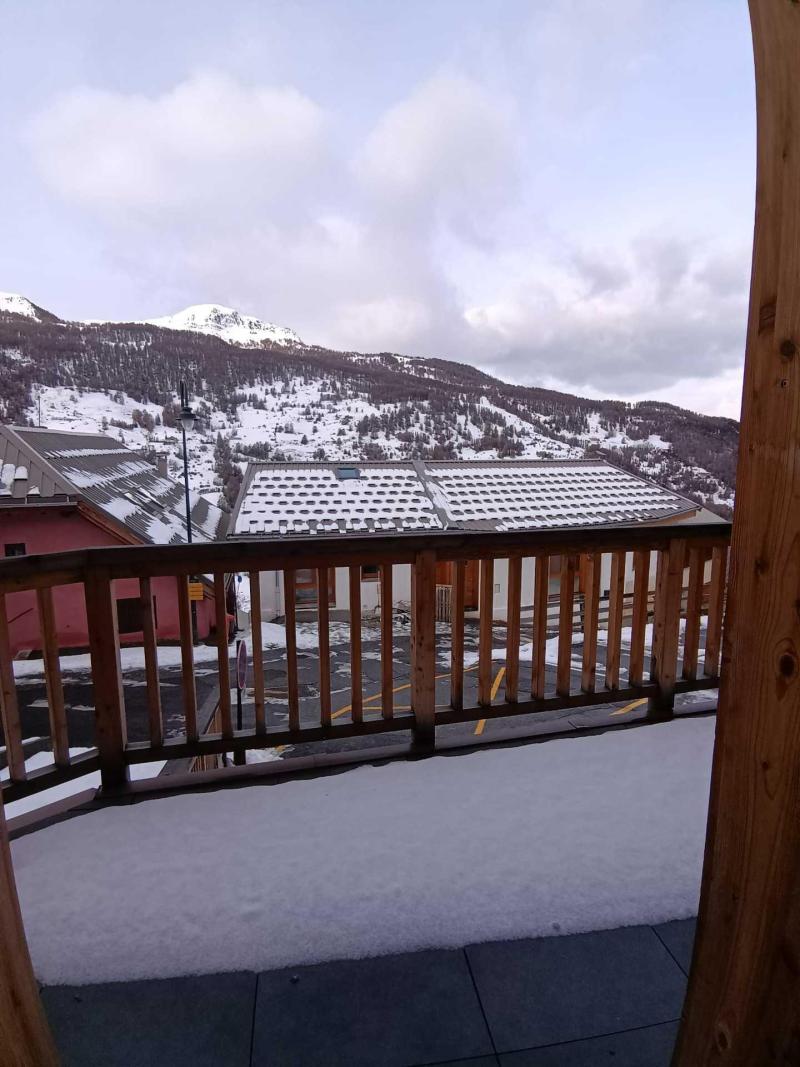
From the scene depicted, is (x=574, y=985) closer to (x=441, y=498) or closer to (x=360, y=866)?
(x=360, y=866)

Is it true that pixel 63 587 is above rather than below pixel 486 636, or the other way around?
below

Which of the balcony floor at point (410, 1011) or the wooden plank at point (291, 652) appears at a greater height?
the wooden plank at point (291, 652)

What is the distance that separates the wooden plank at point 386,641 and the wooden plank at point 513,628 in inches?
19.6

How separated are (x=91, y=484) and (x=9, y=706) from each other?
1087 cm

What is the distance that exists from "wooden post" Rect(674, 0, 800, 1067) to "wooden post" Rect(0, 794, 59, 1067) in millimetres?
929

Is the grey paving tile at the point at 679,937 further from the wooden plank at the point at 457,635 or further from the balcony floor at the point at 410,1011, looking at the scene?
the wooden plank at the point at 457,635

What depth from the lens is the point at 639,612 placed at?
2486mm

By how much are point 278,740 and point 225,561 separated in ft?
2.42

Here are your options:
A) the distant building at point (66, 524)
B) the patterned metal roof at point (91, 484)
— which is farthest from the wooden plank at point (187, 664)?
the distant building at point (66, 524)

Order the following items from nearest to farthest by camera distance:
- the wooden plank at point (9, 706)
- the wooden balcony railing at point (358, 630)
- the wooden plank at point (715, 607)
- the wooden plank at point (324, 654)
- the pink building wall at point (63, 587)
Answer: the wooden plank at point (9, 706) → the wooden balcony railing at point (358, 630) → the wooden plank at point (324, 654) → the wooden plank at point (715, 607) → the pink building wall at point (63, 587)

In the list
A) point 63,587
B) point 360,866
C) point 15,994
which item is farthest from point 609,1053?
point 63,587

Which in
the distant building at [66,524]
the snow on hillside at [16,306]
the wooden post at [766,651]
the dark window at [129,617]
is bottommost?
the dark window at [129,617]

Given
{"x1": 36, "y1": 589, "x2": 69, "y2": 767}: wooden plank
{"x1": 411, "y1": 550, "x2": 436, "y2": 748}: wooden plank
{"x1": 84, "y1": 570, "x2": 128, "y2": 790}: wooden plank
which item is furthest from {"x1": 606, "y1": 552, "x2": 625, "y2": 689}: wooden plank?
{"x1": 36, "y1": 589, "x2": 69, "y2": 767}: wooden plank

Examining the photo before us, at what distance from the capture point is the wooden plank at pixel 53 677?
1.81 m
